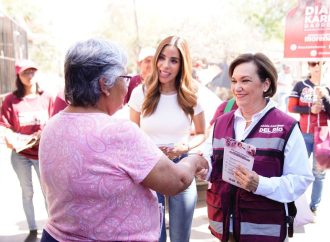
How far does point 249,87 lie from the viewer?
2.20 meters

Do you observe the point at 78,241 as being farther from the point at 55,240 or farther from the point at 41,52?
the point at 41,52

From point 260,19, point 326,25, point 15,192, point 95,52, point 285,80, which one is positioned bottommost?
point 15,192

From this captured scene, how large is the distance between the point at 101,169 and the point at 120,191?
0.37 feet

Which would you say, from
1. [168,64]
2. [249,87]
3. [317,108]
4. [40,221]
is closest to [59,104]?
[168,64]

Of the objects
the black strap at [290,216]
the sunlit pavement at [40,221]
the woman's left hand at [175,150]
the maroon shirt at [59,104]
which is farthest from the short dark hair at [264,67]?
the sunlit pavement at [40,221]

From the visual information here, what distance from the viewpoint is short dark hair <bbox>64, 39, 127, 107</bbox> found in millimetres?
1465

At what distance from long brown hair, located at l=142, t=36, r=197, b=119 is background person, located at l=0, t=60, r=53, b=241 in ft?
Answer: 5.09

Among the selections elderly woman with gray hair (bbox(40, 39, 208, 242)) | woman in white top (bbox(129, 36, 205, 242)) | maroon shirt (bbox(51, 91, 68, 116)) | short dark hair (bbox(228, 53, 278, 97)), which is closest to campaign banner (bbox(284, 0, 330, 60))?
woman in white top (bbox(129, 36, 205, 242))

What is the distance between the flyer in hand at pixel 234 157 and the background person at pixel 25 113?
2542mm

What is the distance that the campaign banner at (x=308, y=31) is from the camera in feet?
11.2

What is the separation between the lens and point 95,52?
4.80ft

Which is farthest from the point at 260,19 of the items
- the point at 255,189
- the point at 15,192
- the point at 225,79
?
the point at 255,189

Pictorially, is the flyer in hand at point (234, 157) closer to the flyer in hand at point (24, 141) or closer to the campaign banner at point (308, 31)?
the campaign banner at point (308, 31)

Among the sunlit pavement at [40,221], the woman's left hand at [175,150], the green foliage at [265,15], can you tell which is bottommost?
the sunlit pavement at [40,221]
